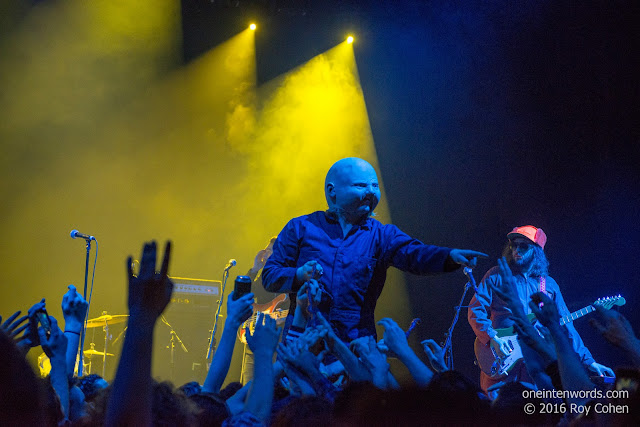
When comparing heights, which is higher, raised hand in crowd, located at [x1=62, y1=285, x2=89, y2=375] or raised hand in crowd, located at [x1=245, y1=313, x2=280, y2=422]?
raised hand in crowd, located at [x1=62, y1=285, x2=89, y2=375]

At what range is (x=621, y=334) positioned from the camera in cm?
213

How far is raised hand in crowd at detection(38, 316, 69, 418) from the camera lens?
2.32 metres

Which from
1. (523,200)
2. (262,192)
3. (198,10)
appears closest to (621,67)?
(523,200)

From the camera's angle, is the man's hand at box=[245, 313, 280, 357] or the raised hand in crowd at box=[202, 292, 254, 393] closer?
the man's hand at box=[245, 313, 280, 357]

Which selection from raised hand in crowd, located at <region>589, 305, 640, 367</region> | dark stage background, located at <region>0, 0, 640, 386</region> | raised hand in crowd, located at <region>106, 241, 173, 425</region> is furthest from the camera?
dark stage background, located at <region>0, 0, 640, 386</region>

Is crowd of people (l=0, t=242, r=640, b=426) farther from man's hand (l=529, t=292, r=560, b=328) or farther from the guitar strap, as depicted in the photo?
the guitar strap

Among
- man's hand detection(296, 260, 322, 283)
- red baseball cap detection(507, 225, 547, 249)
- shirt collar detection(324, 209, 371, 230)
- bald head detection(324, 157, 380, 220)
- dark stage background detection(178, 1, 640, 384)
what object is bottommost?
man's hand detection(296, 260, 322, 283)

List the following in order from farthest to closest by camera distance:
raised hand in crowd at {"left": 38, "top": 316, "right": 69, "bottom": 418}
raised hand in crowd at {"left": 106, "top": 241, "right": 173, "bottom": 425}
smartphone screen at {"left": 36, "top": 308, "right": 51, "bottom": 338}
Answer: smartphone screen at {"left": 36, "top": 308, "right": 51, "bottom": 338} < raised hand in crowd at {"left": 38, "top": 316, "right": 69, "bottom": 418} < raised hand in crowd at {"left": 106, "top": 241, "right": 173, "bottom": 425}

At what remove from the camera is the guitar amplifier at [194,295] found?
8.03 meters

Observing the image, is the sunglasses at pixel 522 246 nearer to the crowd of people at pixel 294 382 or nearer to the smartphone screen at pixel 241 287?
the crowd of people at pixel 294 382

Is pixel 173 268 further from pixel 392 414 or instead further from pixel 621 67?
pixel 392 414

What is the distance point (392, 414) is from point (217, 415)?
796mm

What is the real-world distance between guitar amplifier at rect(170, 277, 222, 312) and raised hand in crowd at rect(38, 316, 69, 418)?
221 inches

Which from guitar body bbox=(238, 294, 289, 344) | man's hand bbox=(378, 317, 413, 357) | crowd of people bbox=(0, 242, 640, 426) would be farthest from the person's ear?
guitar body bbox=(238, 294, 289, 344)
